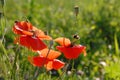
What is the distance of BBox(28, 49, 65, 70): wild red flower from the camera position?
7.36 ft

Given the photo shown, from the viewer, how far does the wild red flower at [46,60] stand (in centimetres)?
224

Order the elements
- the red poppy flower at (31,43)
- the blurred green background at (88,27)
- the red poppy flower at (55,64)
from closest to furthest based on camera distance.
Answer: the red poppy flower at (31,43)
the red poppy flower at (55,64)
the blurred green background at (88,27)

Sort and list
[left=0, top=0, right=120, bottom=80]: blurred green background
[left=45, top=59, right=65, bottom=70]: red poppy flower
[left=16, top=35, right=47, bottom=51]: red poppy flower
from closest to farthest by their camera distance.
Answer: [left=16, top=35, right=47, bottom=51]: red poppy flower
[left=45, top=59, right=65, bottom=70]: red poppy flower
[left=0, top=0, right=120, bottom=80]: blurred green background

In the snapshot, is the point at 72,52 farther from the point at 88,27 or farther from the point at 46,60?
the point at 88,27

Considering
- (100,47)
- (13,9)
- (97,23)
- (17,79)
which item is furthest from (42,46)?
(13,9)

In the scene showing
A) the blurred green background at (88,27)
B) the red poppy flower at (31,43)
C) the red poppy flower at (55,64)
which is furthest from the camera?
the blurred green background at (88,27)

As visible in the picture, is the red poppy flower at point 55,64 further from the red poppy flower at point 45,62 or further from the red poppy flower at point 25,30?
the red poppy flower at point 25,30

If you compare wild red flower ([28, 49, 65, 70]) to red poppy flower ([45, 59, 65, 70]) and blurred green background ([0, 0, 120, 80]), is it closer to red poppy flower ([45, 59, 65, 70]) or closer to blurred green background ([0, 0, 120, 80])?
red poppy flower ([45, 59, 65, 70])

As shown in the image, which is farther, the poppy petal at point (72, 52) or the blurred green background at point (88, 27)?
the blurred green background at point (88, 27)

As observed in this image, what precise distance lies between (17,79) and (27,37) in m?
0.24

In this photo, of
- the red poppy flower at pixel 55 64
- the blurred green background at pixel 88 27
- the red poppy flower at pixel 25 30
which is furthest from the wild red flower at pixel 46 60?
the blurred green background at pixel 88 27

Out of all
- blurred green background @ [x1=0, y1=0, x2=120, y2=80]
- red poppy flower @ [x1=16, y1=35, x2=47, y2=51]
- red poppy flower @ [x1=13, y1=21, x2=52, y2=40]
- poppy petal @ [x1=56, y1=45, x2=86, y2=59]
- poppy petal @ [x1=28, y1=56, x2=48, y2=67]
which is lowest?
blurred green background @ [x1=0, y1=0, x2=120, y2=80]

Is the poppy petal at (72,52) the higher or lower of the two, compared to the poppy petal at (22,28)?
lower

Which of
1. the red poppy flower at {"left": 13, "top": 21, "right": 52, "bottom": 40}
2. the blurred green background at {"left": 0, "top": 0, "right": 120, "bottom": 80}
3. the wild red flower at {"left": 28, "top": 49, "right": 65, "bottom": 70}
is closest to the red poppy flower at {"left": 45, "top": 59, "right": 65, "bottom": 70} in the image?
the wild red flower at {"left": 28, "top": 49, "right": 65, "bottom": 70}
